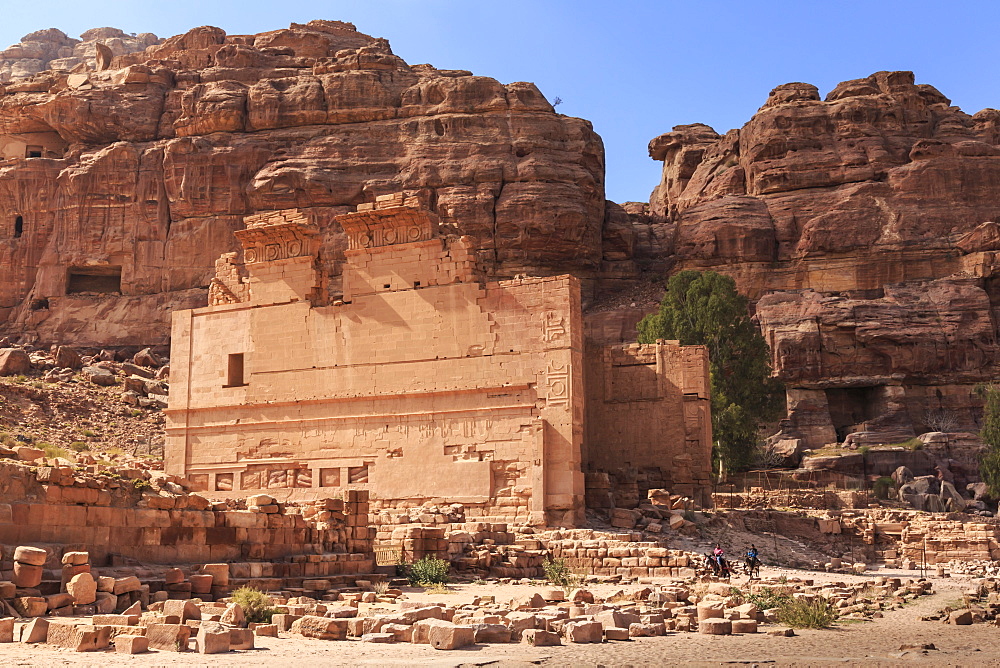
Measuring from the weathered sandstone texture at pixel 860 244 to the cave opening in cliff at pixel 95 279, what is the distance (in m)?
26.6

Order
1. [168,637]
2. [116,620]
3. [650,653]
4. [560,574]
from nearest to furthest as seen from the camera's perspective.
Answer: [168,637]
[116,620]
[650,653]
[560,574]

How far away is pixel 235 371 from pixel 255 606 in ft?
44.5

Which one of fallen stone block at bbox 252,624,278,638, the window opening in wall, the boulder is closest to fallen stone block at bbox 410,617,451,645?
fallen stone block at bbox 252,624,278,638

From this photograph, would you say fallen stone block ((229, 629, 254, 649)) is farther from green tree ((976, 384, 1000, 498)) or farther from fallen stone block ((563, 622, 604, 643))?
green tree ((976, 384, 1000, 498))

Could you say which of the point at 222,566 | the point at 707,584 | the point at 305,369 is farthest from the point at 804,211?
the point at 222,566

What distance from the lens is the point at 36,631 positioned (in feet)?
29.9

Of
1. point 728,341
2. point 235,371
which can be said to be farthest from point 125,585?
point 728,341

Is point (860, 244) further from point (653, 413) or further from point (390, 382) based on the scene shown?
point (390, 382)

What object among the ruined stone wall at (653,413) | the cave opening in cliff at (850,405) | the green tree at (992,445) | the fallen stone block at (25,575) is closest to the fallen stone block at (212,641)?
the fallen stone block at (25,575)

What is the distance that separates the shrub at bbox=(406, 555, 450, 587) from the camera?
1677 cm

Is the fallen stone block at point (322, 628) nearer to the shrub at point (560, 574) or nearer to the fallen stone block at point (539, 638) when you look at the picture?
the fallen stone block at point (539, 638)

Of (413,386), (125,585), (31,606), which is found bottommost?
(31,606)

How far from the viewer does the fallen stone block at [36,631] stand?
9.11 m

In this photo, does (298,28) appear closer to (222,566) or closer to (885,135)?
(885,135)
